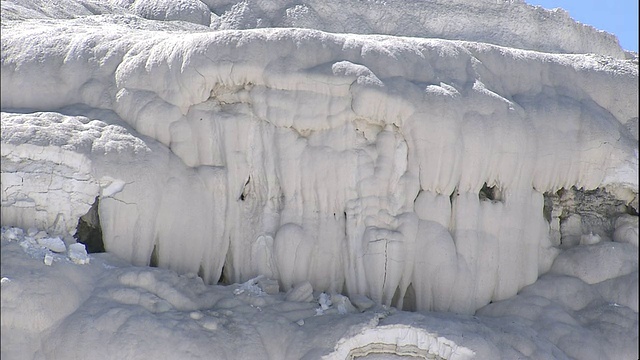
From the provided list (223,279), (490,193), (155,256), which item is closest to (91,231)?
(155,256)

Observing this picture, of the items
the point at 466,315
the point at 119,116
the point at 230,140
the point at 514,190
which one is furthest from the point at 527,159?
the point at 119,116

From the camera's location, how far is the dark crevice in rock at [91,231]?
844 centimetres

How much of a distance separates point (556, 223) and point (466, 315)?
192cm

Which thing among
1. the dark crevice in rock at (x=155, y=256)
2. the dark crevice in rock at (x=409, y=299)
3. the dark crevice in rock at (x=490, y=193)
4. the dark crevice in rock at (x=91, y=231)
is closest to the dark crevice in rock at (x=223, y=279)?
the dark crevice in rock at (x=155, y=256)

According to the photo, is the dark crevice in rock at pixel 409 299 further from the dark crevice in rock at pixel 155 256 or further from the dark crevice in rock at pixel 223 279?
the dark crevice in rock at pixel 155 256

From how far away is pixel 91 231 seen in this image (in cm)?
850

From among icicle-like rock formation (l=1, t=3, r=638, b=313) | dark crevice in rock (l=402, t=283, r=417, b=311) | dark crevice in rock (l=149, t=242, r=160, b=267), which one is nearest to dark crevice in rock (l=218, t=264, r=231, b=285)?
icicle-like rock formation (l=1, t=3, r=638, b=313)

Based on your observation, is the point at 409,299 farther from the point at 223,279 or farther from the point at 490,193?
the point at 223,279

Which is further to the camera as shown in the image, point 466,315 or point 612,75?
point 612,75

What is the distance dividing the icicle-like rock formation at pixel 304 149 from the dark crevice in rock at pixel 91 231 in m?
0.45

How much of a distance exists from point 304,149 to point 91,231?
222cm

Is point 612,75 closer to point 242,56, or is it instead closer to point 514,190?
point 514,190

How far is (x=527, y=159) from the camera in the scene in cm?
917

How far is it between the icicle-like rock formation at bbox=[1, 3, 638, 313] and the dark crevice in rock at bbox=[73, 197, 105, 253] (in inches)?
17.6
